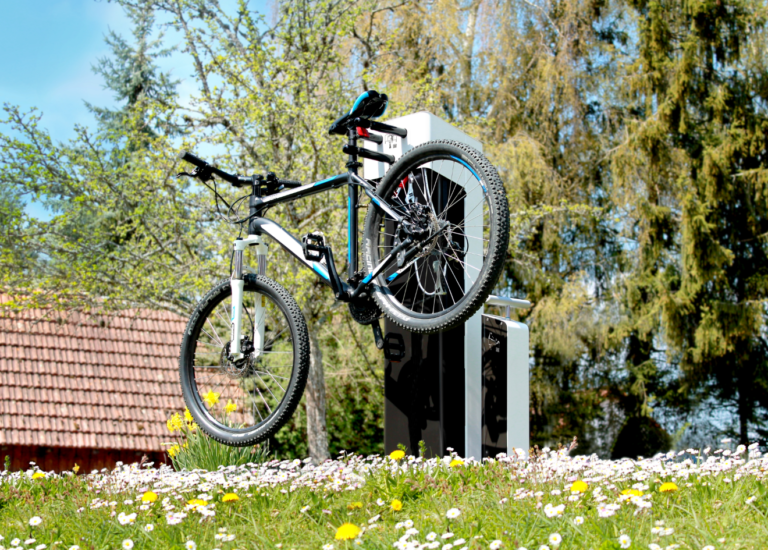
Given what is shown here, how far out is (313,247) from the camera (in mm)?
3656

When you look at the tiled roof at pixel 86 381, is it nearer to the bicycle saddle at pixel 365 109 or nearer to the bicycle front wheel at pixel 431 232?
the bicycle saddle at pixel 365 109

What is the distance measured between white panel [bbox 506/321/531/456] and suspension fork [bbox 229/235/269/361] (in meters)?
1.66

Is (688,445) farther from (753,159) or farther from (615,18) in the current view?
(615,18)

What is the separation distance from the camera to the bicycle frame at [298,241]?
11.2ft

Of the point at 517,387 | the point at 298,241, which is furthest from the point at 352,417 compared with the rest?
the point at 298,241

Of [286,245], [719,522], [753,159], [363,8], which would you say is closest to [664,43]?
[753,159]

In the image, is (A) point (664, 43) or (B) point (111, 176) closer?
(B) point (111, 176)

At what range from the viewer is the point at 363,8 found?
11367 millimetres

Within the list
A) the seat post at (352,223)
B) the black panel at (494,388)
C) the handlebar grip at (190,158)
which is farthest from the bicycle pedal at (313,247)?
the black panel at (494,388)

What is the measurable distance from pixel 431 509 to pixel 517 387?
2.08 m

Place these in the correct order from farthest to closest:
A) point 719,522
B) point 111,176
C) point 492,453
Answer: point 111,176, point 492,453, point 719,522

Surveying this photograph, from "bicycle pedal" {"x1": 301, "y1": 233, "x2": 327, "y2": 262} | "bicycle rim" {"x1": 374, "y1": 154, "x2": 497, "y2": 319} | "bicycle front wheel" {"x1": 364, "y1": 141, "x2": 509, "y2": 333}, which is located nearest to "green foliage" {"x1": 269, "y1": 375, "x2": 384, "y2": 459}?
"bicycle rim" {"x1": 374, "y1": 154, "x2": 497, "y2": 319}

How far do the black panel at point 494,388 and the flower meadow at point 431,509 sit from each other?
0.91m

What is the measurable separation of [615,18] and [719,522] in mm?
15884
